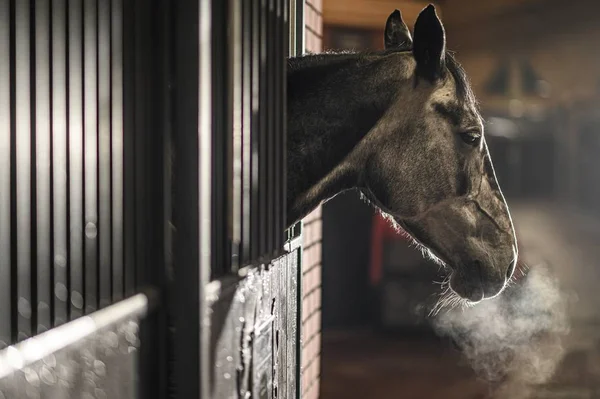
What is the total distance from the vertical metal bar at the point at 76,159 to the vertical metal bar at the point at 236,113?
0.39m

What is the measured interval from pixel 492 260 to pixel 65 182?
114 centimetres

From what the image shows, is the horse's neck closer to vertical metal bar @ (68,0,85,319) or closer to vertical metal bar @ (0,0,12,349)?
vertical metal bar @ (68,0,85,319)

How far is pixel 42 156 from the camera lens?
2.09 ft

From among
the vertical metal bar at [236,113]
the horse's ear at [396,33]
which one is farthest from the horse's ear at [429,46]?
the vertical metal bar at [236,113]

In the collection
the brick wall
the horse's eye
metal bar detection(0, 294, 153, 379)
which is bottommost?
the brick wall

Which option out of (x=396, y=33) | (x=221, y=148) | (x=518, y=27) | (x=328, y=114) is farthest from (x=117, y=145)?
(x=518, y=27)

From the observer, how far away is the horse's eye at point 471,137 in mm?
1495

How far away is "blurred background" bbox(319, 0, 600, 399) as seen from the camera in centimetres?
374

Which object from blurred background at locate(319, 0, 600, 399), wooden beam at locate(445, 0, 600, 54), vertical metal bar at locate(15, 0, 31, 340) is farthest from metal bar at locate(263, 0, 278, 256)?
wooden beam at locate(445, 0, 600, 54)

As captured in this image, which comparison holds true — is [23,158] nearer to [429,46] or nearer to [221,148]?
[221,148]

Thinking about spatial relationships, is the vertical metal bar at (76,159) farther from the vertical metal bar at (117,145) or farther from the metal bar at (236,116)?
the metal bar at (236,116)

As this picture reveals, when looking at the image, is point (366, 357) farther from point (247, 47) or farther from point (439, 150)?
point (247, 47)

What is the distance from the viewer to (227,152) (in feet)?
3.54

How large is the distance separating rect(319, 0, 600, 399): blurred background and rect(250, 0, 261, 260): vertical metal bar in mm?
2592
